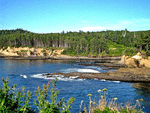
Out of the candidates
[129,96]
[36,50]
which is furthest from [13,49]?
[129,96]

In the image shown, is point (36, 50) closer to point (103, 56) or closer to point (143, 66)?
point (103, 56)

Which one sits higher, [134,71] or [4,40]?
[4,40]

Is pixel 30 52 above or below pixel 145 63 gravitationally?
below

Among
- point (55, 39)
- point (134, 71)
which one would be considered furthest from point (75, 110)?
point (55, 39)

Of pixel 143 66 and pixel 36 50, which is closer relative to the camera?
pixel 143 66

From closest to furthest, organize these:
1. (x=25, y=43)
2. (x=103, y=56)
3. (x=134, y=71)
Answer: (x=134, y=71), (x=103, y=56), (x=25, y=43)

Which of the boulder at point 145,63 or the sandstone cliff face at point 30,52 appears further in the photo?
the sandstone cliff face at point 30,52

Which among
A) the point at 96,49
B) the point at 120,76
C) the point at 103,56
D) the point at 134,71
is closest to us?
the point at 120,76

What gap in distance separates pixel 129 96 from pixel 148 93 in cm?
456

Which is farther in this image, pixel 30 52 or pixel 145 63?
pixel 30 52

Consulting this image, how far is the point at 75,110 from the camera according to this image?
78.3 ft

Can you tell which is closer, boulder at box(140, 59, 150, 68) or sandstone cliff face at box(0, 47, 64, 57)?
boulder at box(140, 59, 150, 68)

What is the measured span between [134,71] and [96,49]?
11687 cm

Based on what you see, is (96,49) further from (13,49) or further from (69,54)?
(13,49)
